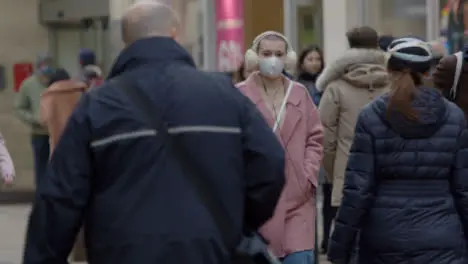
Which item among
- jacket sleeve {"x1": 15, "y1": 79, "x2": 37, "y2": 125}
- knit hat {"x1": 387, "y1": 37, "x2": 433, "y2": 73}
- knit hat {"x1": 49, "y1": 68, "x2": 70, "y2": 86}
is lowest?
jacket sleeve {"x1": 15, "y1": 79, "x2": 37, "y2": 125}

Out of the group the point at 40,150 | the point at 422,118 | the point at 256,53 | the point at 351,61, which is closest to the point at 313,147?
the point at 256,53

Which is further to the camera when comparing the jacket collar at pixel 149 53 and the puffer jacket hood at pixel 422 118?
the puffer jacket hood at pixel 422 118

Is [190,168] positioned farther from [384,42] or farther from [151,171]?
[384,42]

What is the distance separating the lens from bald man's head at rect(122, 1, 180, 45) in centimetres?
471

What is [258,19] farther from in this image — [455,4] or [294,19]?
[455,4]

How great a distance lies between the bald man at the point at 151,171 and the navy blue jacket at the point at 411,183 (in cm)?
→ 157

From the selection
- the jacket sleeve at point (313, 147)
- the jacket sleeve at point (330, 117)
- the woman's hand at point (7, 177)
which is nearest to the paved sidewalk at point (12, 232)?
the jacket sleeve at point (330, 117)

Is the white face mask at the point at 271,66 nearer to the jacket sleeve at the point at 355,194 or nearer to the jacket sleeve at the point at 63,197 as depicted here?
the jacket sleeve at the point at 355,194

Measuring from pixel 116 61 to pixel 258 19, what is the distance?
1274 cm

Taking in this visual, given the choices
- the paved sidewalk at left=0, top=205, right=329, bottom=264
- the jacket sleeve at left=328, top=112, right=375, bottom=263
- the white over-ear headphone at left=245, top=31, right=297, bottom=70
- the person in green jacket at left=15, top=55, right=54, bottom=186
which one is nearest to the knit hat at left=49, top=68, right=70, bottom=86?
the person in green jacket at left=15, top=55, right=54, bottom=186

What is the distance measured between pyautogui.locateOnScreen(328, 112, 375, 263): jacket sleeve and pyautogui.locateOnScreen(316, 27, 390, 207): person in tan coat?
9.74 feet

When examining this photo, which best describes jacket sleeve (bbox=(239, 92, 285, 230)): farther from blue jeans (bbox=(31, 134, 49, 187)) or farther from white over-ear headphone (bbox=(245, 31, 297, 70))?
blue jeans (bbox=(31, 134, 49, 187))

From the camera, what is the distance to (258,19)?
685 inches

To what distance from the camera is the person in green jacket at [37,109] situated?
14.8m
